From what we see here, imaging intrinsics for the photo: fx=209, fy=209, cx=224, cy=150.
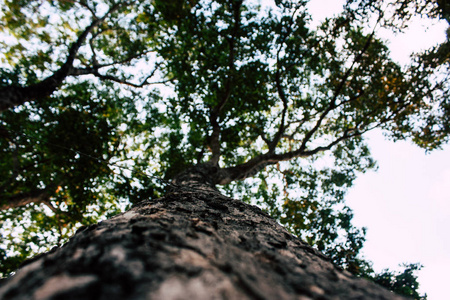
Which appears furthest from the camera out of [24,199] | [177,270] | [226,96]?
[24,199]

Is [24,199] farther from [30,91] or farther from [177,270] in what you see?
[177,270]

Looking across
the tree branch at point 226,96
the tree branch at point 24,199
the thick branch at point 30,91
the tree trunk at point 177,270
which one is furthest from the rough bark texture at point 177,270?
the tree branch at point 24,199

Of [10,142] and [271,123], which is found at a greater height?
[271,123]

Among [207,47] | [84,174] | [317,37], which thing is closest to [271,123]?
[317,37]

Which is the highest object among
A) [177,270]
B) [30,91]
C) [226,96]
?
[226,96]

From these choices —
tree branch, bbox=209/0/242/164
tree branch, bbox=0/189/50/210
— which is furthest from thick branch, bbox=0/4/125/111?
tree branch, bbox=0/189/50/210

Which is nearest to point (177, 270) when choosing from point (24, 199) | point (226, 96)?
point (226, 96)

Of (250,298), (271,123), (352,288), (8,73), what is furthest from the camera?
(271,123)

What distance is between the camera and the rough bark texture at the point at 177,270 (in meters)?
0.69

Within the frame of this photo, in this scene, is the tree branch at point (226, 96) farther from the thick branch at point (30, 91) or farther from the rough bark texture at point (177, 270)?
the rough bark texture at point (177, 270)

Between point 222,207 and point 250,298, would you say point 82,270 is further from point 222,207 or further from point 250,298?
point 222,207

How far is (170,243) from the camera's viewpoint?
1.07 m

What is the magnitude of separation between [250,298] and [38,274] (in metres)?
0.87

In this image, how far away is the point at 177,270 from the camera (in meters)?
0.81
